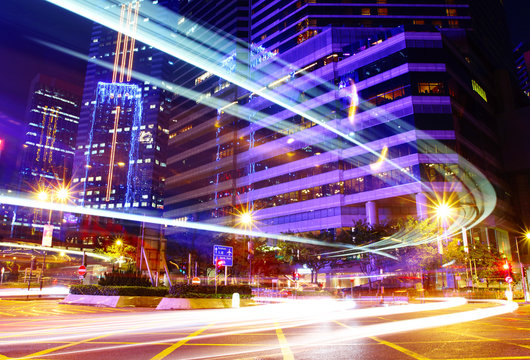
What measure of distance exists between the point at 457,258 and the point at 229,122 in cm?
6108

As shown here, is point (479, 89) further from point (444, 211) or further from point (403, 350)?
point (403, 350)

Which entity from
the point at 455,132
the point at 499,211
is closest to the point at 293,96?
the point at 455,132

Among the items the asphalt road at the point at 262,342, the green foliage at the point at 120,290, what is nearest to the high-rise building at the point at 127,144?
the green foliage at the point at 120,290

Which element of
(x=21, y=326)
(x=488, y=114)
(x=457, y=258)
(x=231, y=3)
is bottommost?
(x=21, y=326)

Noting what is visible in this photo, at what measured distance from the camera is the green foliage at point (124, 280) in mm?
27266

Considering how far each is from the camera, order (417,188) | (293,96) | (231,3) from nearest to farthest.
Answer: (417,188), (293,96), (231,3)

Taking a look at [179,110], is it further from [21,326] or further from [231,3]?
[21,326]

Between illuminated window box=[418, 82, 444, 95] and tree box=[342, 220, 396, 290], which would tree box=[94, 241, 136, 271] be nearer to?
tree box=[342, 220, 396, 290]

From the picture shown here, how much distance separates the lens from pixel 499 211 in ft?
237

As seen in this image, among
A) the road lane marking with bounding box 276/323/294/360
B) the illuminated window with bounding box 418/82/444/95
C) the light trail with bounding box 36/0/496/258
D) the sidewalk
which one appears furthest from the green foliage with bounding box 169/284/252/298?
the illuminated window with bounding box 418/82/444/95

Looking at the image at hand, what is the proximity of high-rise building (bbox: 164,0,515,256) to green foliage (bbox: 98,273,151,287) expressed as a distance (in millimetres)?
43096

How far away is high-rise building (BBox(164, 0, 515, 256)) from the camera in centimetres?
6100

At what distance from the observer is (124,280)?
27266 millimetres

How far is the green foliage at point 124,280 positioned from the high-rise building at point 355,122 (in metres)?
43.1
